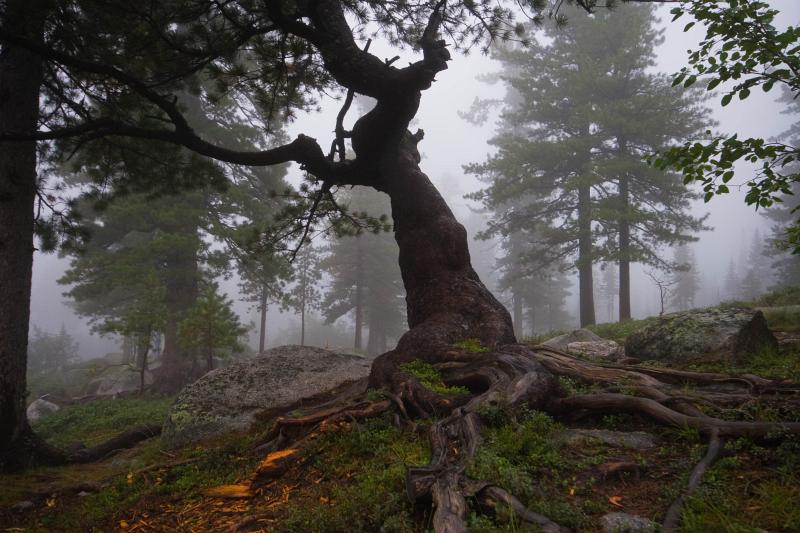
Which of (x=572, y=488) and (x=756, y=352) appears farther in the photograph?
(x=756, y=352)


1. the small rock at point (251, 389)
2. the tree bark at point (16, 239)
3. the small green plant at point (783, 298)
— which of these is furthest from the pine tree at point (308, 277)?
the small green plant at point (783, 298)

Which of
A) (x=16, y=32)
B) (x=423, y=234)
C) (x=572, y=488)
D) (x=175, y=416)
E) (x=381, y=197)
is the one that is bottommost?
(x=175, y=416)

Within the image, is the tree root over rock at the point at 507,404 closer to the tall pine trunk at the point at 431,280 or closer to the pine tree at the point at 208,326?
the tall pine trunk at the point at 431,280

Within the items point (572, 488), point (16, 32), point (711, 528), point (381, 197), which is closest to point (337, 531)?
point (572, 488)

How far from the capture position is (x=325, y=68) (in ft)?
19.9

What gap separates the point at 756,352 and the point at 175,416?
8343 millimetres

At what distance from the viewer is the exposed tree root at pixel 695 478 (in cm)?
211

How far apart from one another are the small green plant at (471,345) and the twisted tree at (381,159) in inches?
1.2

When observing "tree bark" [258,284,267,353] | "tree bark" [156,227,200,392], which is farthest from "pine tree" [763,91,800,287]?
"tree bark" [258,284,267,353]

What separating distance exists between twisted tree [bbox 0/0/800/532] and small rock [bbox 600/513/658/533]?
81 cm

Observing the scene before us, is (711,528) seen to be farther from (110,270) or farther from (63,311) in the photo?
(63,311)

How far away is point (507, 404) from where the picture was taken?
361 centimetres

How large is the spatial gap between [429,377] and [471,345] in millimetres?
880

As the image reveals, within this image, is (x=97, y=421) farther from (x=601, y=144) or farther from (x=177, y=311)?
(x=601, y=144)
